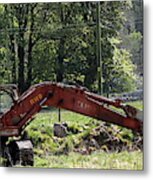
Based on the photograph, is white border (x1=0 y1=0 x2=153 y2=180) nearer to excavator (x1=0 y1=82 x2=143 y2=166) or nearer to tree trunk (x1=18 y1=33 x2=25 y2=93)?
excavator (x1=0 y1=82 x2=143 y2=166)

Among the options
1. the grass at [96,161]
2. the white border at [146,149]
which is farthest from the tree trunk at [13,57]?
the grass at [96,161]

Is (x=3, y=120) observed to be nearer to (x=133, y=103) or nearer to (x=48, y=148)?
(x=48, y=148)

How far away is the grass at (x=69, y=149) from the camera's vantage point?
233 centimetres

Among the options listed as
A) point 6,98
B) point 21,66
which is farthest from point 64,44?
point 6,98

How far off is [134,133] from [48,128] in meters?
0.41

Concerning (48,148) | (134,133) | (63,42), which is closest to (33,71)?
(63,42)

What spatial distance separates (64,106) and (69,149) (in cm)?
20

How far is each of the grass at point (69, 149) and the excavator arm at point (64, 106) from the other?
0.03 meters

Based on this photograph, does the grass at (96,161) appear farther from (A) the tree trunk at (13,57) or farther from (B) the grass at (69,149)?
(A) the tree trunk at (13,57)

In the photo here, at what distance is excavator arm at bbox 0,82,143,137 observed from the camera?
2.34m

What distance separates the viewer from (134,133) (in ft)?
7.63

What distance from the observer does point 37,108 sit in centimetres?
241

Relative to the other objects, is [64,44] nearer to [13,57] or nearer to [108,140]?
[13,57]

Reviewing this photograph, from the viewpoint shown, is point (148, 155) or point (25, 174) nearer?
point (148, 155)
